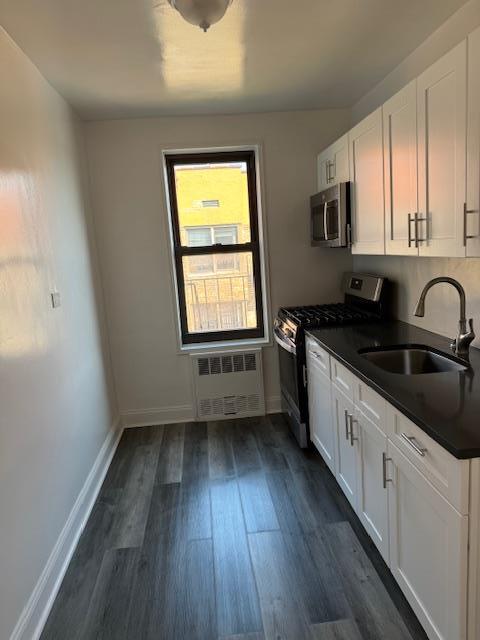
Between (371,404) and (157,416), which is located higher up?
(371,404)

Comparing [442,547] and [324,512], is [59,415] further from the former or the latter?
[442,547]

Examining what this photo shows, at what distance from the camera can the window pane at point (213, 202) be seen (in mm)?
3488

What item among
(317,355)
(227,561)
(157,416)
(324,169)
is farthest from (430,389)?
(157,416)

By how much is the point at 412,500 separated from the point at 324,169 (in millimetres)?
2467

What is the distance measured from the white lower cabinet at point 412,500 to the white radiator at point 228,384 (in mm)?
1352

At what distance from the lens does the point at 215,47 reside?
215 cm

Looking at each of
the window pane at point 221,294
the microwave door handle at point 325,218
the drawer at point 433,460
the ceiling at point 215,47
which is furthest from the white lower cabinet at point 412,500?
the ceiling at point 215,47

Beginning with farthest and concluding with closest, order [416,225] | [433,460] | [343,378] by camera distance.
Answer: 1. [343,378]
2. [416,225]
3. [433,460]

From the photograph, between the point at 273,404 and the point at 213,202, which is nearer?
the point at 213,202

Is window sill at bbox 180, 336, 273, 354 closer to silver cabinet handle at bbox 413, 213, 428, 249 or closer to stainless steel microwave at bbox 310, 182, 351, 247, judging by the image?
stainless steel microwave at bbox 310, 182, 351, 247

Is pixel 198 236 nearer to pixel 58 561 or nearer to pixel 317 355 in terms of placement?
pixel 317 355

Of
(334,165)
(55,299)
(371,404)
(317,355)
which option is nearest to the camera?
(371,404)

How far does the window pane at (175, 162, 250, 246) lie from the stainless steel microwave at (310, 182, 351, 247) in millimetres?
641

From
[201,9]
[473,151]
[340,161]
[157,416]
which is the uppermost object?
[201,9]
